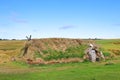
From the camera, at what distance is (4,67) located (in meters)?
34.2

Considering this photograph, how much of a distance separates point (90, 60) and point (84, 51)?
1.82 metres

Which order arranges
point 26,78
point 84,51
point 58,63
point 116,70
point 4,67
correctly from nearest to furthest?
point 26,78 < point 116,70 < point 4,67 < point 58,63 < point 84,51

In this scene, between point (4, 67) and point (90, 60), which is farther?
point (90, 60)

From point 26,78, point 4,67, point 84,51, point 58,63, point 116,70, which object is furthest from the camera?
point 84,51

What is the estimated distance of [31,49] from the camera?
40.0m

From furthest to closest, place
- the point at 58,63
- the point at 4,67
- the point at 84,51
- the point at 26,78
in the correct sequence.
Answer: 1. the point at 84,51
2. the point at 58,63
3. the point at 4,67
4. the point at 26,78

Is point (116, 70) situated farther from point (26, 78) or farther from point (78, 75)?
point (26, 78)

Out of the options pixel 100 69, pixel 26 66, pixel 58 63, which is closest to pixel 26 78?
pixel 100 69

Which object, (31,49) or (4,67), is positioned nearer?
(4,67)

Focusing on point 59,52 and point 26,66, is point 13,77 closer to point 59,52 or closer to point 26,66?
point 26,66

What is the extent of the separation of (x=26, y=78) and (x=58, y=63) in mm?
12393

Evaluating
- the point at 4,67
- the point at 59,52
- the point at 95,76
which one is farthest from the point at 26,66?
the point at 95,76

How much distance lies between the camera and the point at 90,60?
39281 mm

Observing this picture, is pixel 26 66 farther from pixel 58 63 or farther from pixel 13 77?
pixel 13 77
